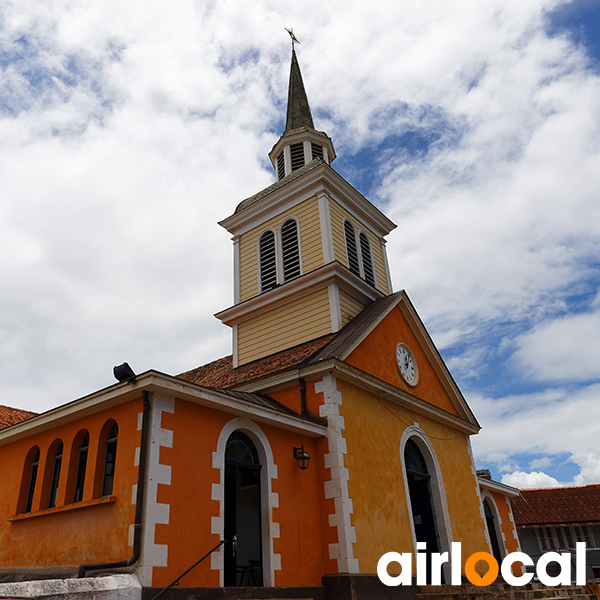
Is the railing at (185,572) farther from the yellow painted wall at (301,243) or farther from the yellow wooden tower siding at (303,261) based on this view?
the yellow painted wall at (301,243)

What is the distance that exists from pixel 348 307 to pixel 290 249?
2909 mm

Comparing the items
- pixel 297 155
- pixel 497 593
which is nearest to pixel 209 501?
pixel 497 593

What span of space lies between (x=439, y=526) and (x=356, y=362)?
4.68m

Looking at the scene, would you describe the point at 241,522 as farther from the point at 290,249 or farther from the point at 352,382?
the point at 290,249

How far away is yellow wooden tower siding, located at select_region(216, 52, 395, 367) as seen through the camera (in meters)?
14.7

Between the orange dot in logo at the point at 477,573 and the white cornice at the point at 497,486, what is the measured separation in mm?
2448

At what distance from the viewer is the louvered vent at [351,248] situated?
A: 1635cm

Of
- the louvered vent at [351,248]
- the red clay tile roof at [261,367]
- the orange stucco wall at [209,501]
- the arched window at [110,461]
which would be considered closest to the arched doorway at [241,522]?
the orange stucco wall at [209,501]

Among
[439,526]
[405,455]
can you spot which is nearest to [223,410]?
[405,455]

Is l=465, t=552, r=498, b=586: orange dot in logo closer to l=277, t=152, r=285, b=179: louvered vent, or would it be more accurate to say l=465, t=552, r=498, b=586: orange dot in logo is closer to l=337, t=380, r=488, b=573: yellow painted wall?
l=337, t=380, r=488, b=573: yellow painted wall

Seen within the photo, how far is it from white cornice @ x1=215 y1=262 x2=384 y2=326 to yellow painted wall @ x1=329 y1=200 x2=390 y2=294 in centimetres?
100

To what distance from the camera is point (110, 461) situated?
29.2 ft

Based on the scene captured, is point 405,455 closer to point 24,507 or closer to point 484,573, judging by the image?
point 484,573

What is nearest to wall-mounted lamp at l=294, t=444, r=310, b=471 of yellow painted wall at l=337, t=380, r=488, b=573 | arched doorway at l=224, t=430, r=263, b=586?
yellow painted wall at l=337, t=380, r=488, b=573
